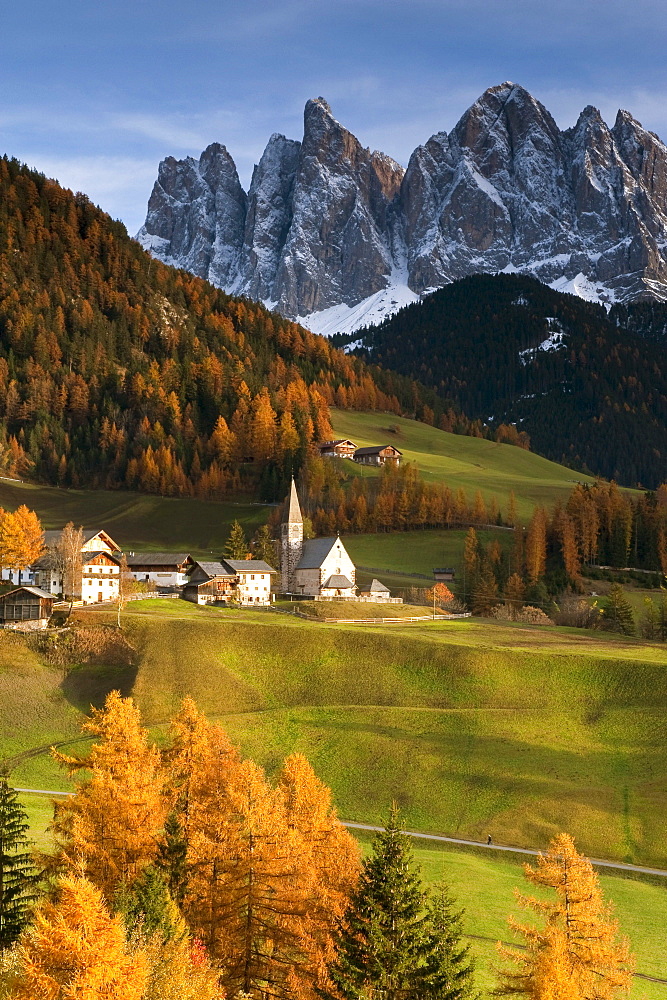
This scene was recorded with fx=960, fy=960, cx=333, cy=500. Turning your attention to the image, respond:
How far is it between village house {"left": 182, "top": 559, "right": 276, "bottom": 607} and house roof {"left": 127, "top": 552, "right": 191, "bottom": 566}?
2.60m

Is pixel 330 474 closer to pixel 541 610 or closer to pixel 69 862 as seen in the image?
pixel 541 610

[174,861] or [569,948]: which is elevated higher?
[174,861]

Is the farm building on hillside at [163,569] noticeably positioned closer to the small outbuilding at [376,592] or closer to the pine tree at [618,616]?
the small outbuilding at [376,592]

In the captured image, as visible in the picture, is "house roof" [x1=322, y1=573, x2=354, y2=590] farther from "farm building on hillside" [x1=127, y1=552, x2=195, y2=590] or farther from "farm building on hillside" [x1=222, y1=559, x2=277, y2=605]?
"farm building on hillside" [x1=127, y1=552, x2=195, y2=590]

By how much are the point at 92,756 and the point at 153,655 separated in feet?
149

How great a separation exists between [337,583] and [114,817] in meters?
83.0

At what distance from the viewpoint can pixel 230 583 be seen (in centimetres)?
11638

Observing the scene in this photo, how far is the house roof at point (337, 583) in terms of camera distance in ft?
390

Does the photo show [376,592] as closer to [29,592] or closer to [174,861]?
[29,592]

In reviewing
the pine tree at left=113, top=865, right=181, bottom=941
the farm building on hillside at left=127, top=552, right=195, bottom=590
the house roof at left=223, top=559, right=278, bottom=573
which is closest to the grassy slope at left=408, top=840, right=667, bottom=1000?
the pine tree at left=113, top=865, right=181, bottom=941

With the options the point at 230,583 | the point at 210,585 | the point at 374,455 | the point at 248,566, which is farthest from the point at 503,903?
the point at 374,455

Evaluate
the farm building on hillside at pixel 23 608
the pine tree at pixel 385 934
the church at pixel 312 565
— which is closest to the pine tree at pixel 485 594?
the church at pixel 312 565

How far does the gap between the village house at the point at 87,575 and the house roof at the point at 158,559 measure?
30.3ft

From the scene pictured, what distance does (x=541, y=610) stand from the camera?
11931cm
